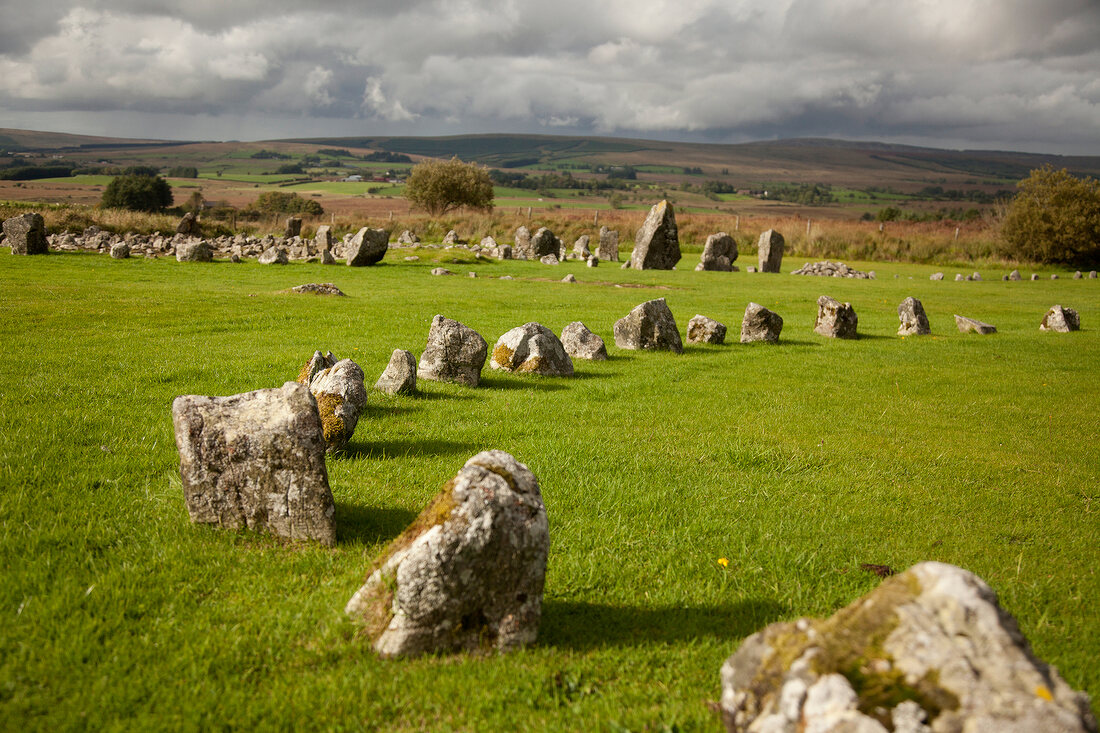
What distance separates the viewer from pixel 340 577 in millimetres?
5199

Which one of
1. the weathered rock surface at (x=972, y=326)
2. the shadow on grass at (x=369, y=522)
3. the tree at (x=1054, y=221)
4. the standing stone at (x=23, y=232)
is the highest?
the tree at (x=1054, y=221)

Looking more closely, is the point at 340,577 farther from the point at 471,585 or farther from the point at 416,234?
the point at 416,234

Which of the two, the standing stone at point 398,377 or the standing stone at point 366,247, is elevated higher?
the standing stone at point 366,247

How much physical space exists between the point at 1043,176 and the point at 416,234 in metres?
46.8

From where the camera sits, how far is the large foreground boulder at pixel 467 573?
4.12 meters

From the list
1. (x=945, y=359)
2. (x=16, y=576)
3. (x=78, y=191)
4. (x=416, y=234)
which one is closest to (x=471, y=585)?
(x=16, y=576)

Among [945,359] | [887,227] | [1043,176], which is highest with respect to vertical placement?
[1043,176]

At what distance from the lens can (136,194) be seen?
226 ft

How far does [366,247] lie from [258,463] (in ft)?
102

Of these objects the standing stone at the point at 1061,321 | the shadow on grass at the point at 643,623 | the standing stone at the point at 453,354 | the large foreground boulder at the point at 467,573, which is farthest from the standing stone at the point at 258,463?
the standing stone at the point at 1061,321

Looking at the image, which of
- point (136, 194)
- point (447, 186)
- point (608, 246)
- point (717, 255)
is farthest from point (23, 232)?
point (136, 194)

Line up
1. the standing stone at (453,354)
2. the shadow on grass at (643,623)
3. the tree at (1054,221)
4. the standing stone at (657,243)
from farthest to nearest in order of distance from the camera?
the tree at (1054,221) → the standing stone at (657,243) → the standing stone at (453,354) → the shadow on grass at (643,623)

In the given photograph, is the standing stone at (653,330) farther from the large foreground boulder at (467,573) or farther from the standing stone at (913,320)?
the large foreground boulder at (467,573)

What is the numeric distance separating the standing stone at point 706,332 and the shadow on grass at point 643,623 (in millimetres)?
12962
